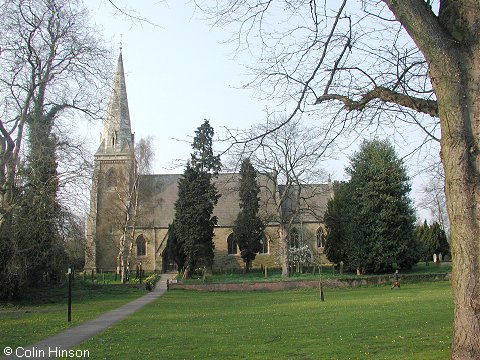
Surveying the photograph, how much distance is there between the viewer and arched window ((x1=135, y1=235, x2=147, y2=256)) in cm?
5747

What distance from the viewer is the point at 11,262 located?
21.5 m

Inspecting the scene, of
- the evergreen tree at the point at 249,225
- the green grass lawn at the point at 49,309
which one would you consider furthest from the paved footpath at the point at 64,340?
the evergreen tree at the point at 249,225

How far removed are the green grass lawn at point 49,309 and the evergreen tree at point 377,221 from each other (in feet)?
57.6

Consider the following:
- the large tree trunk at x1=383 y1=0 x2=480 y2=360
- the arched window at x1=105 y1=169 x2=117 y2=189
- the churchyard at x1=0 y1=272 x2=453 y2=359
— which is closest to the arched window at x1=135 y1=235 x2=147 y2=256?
the arched window at x1=105 y1=169 x2=117 y2=189

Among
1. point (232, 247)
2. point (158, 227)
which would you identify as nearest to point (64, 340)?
point (232, 247)

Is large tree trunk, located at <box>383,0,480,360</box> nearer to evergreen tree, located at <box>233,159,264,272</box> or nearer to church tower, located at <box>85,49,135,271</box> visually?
church tower, located at <box>85,49,135,271</box>

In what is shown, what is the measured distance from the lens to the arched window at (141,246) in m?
57.5

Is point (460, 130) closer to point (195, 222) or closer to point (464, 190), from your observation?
point (464, 190)

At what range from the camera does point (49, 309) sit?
70.4 feet

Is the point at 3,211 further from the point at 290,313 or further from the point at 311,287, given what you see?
the point at 311,287

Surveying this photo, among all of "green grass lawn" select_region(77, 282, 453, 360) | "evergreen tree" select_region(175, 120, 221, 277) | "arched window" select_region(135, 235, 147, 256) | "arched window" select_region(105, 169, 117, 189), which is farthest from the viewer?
"arched window" select_region(135, 235, 147, 256)

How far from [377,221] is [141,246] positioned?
28.6m

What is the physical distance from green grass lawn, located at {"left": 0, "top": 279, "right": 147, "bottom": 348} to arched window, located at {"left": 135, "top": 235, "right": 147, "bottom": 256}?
911 inches

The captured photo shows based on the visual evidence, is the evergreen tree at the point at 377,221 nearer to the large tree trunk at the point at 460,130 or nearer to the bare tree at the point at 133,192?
the bare tree at the point at 133,192
